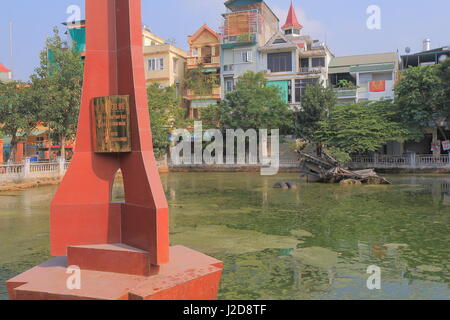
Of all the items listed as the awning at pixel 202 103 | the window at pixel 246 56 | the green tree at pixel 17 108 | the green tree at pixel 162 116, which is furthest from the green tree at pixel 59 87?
the window at pixel 246 56

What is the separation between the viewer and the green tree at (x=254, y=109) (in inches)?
1206

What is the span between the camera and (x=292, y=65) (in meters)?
35.2

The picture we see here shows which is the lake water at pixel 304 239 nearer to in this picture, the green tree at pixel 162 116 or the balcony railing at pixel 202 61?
the green tree at pixel 162 116

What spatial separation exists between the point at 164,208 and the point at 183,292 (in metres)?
1.09

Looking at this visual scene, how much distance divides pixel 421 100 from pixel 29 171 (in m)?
23.5

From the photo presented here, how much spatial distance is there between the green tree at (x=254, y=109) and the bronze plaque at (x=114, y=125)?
973 inches

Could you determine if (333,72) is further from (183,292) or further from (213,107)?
(183,292)

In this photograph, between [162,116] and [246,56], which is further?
[246,56]

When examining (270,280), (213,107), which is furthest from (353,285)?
(213,107)

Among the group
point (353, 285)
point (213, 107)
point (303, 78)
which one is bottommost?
point (353, 285)

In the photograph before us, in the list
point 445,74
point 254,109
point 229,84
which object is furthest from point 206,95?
point 445,74

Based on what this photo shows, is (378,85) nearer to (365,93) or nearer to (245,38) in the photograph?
(365,93)

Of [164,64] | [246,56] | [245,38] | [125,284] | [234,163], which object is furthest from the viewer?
[164,64]

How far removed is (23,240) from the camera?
30.5 ft
